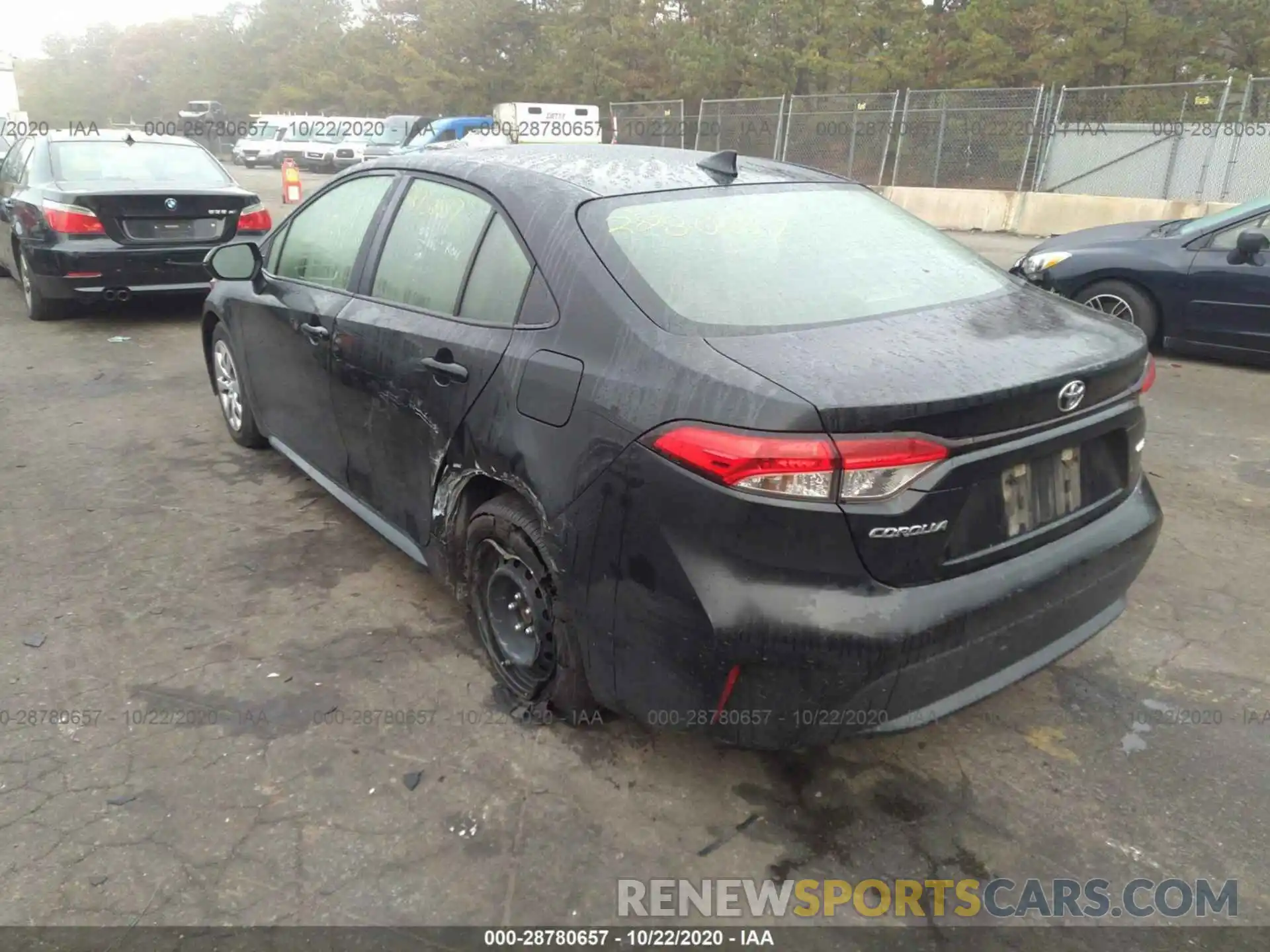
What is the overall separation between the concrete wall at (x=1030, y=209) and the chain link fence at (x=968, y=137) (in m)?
0.32

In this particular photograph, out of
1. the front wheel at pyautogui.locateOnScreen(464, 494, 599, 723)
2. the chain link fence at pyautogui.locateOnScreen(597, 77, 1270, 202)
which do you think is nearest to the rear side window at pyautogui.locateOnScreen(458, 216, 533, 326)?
the front wheel at pyautogui.locateOnScreen(464, 494, 599, 723)

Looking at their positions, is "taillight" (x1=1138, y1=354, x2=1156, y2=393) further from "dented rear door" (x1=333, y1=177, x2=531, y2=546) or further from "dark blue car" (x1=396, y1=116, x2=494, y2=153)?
"dark blue car" (x1=396, y1=116, x2=494, y2=153)

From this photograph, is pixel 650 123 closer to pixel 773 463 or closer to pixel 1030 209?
pixel 1030 209

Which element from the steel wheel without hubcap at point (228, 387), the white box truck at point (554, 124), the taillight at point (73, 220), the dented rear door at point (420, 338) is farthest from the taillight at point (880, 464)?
the white box truck at point (554, 124)

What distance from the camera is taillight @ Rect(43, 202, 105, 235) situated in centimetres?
718

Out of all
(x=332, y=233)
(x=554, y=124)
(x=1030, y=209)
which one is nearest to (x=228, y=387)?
(x=332, y=233)

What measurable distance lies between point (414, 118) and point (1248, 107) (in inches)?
1006

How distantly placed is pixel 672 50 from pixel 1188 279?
92.0ft

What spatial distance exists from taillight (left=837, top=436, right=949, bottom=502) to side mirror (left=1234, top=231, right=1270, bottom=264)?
231 inches

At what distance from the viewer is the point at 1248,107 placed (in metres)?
13.7

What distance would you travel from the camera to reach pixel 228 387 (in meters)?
5.02

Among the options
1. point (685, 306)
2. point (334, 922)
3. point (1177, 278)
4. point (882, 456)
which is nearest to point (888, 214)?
point (685, 306)

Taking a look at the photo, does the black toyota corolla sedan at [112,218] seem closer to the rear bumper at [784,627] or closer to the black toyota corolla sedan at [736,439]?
the black toyota corolla sedan at [736,439]

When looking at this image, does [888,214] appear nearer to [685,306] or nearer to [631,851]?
[685,306]
